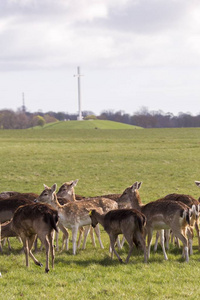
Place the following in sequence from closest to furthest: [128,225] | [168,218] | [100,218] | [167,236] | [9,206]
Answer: [128,225] < [168,218] < [100,218] < [167,236] < [9,206]

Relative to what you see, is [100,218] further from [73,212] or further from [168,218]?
[168,218]

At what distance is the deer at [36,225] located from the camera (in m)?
10.5

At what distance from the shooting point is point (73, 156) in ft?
138

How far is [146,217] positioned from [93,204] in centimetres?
195

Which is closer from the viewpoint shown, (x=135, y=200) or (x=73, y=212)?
(x=73, y=212)

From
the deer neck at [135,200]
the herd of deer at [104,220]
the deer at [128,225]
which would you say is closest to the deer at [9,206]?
the herd of deer at [104,220]

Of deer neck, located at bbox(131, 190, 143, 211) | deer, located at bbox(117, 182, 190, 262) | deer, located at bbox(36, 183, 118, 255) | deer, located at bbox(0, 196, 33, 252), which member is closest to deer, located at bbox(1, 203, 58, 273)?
deer, located at bbox(36, 183, 118, 255)

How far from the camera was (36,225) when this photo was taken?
1062 cm

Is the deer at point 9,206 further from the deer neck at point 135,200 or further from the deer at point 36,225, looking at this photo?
the deer neck at point 135,200

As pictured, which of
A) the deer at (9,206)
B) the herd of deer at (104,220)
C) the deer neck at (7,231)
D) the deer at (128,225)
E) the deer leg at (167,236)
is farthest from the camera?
the deer at (9,206)

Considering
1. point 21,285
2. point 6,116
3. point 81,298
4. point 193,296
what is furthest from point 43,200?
point 6,116

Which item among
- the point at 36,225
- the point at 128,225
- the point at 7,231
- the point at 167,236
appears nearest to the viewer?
the point at 36,225

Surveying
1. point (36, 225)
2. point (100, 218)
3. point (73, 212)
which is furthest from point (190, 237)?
point (36, 225)

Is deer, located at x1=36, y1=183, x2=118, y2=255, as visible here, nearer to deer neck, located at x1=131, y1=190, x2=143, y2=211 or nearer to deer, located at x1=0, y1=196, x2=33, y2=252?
deer, located at x1=0, y1=196, x2=33, y2=252
